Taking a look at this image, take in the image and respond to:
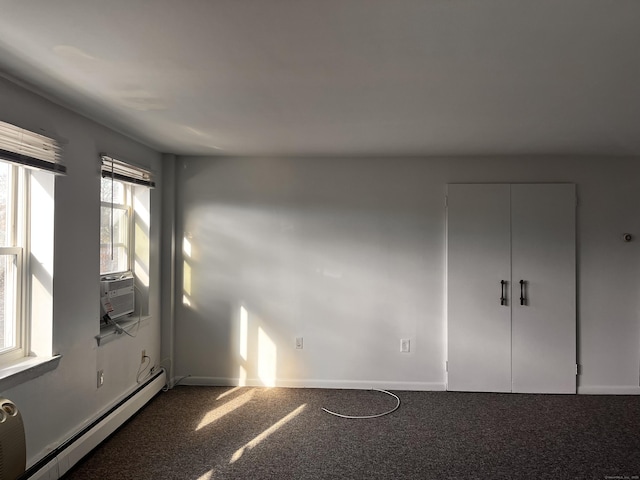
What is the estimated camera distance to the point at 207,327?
4.48 m

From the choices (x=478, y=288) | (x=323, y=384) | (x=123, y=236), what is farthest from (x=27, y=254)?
(x=478, y=288)

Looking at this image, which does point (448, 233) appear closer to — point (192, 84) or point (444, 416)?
point (444, 416)

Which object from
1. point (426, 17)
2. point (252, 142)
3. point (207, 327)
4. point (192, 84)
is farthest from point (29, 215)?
point (426, 17)

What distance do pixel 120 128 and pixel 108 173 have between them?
0.37 m

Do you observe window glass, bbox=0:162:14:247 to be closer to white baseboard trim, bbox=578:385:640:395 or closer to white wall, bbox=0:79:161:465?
white wall, bbox=0:79:161:465

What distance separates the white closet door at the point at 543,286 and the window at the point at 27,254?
12.8ft

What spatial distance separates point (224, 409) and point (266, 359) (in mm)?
744

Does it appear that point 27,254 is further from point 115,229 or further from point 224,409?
point 224,409

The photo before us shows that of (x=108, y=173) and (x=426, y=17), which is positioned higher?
(x=426, y=17)

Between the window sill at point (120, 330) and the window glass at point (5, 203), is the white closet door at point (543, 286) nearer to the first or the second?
the window sill at point (120, 330)

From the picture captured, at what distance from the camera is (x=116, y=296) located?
354 cm

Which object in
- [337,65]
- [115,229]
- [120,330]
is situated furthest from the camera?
[115,229]

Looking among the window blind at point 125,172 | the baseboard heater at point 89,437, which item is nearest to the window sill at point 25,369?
the baseboard heater at point 89,437

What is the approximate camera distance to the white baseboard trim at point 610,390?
4.23 metres
